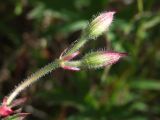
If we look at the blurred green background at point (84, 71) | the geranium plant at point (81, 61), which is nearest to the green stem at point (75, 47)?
the geranium plant at point (81, 61)

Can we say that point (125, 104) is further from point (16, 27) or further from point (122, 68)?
point (16, 27)

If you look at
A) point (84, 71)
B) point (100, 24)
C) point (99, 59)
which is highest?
point (84, 71)

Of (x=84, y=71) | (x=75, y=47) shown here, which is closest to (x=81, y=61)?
(x=75, y=47)

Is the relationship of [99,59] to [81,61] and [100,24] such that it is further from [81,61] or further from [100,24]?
[100,24]

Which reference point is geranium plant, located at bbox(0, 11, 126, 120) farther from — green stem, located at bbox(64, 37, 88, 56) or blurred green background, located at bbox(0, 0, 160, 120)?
blurred green background, located at bbox(0, 0, 160, 120)

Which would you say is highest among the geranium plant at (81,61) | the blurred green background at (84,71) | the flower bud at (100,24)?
the blurred green background at (84,71)

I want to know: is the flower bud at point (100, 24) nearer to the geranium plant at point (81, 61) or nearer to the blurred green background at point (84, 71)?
the geranium plant at point (81, 61)

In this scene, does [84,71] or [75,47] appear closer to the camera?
[75,47]
